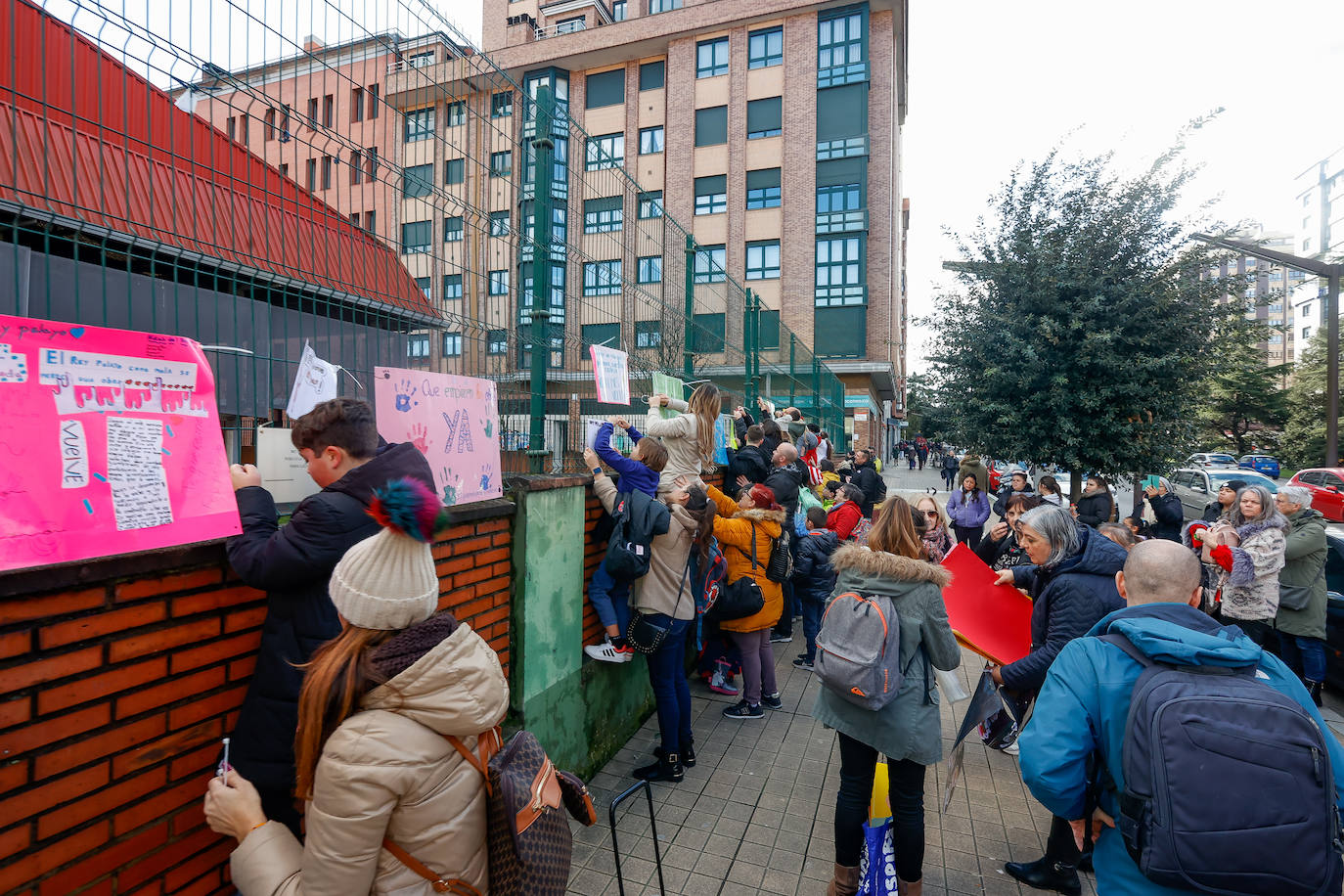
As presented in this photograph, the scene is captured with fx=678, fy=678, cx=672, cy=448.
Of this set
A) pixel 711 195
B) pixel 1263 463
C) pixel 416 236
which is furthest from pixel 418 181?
pixel 1263 463

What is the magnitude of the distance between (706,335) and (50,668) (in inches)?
242

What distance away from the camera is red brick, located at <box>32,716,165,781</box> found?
5.61 feet

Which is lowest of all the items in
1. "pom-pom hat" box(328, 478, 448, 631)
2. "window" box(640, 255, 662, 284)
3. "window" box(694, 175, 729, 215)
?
"pom-pom hat" box(328, 478, 448, 631)

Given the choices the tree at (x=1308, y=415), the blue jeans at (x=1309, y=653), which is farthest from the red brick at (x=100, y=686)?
the tree at (x=1308, y=415)

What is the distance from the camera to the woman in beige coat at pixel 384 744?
151 cm

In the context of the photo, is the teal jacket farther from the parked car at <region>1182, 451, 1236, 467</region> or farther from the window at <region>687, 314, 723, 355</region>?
the parked car at <region>1182, 451, 1236, 467</region>

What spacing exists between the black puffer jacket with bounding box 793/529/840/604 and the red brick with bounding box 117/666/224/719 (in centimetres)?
496

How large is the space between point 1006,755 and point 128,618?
519 centimetres

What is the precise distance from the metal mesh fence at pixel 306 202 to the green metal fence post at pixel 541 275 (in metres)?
0.01

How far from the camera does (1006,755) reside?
15.9ft

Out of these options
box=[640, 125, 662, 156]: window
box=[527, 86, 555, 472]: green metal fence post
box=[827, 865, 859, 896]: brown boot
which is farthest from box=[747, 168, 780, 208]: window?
box=[827, 865, 859, 896]: brown boot

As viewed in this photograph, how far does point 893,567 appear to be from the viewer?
3109 mm

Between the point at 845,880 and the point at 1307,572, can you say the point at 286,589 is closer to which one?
the point at 845,880

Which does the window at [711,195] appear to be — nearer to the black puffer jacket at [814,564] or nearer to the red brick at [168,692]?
the black puffer jacket at [814,564]
